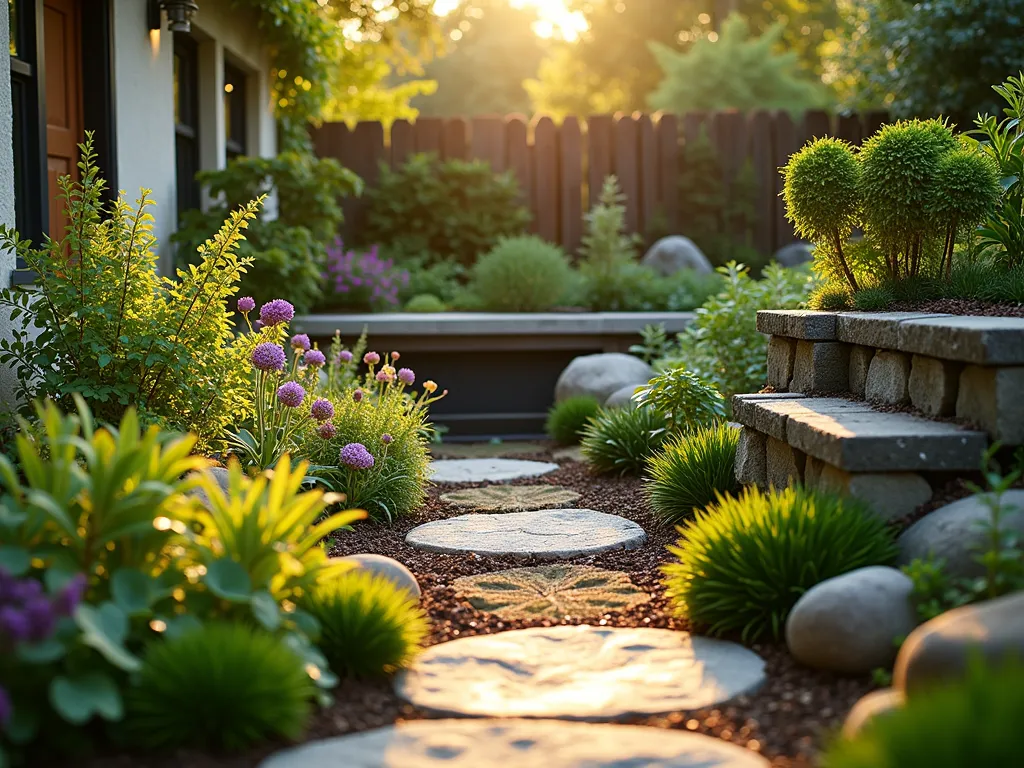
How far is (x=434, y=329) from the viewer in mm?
7719

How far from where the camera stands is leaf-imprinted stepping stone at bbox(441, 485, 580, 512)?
4.94 metres

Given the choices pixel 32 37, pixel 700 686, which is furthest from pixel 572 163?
pixel 700 686

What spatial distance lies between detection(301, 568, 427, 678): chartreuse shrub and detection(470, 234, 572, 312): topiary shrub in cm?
614

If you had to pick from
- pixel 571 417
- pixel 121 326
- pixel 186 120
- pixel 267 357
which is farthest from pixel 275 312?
pixel 186 120

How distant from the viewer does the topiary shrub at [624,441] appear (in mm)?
5555

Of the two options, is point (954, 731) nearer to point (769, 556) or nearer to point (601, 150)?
point (769, 556)

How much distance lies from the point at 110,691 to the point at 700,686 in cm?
135

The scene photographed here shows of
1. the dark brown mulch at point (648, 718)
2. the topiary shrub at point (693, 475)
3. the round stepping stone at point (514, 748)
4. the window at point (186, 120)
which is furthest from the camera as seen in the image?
the window at point (186, 120)

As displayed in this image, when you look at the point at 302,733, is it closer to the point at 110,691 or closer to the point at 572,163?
the point at 110,691

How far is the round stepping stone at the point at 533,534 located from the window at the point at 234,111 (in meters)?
4.98

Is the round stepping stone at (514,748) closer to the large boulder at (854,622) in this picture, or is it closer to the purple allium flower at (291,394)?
the large boulder at (854,622)

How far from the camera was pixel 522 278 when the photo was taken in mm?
8711

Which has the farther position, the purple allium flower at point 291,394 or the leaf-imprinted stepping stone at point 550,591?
the purple allium flower at point 291,394

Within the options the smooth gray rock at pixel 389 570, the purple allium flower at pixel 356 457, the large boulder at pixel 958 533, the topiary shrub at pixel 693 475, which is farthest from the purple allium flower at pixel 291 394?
the large boulder at pixel 958 533
